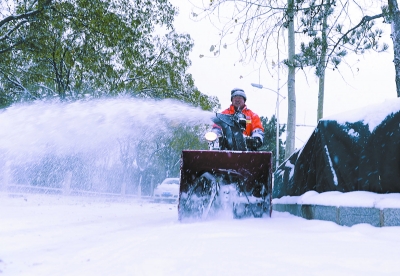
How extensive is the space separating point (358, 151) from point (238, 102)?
1.95 m

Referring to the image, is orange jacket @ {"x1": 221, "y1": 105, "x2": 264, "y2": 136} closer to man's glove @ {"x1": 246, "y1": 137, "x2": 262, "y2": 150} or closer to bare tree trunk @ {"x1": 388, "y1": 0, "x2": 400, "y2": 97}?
man's glove @ {"x1": 246, "y1": 137, "x2": 262, "y2": 150}

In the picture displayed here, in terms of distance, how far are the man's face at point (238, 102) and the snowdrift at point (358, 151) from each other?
106 cm

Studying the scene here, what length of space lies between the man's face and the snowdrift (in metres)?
1.06

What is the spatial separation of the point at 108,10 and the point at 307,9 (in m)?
A: 10.3

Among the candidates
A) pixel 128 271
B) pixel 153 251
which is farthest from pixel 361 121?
pixel 128 271

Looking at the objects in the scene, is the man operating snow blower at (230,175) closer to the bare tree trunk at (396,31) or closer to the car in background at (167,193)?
the bare tree trunk at (396,31)

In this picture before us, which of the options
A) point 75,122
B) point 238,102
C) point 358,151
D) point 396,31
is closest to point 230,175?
point 238,102

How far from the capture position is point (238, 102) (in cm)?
614

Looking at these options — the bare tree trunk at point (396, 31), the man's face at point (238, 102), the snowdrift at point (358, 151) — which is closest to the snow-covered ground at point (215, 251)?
the snowdrift at point (358, 151)

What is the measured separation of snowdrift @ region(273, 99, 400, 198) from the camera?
4.33 metres

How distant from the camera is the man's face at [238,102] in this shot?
612 cm

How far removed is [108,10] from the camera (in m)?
16.2

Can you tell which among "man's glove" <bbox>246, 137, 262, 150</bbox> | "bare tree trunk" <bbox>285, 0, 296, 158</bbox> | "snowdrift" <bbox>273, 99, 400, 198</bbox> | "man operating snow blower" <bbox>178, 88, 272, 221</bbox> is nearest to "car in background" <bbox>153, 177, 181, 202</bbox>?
"bare tree trunk" <bbox>285, 0, 296, 158</bbox>

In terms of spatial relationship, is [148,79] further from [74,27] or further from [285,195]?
[285,195]
